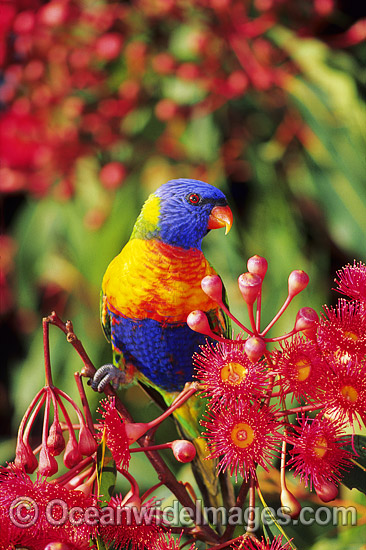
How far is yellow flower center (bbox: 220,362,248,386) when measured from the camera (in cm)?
36

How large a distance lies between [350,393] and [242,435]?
0.08 metres

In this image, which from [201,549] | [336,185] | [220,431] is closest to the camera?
[220,431]

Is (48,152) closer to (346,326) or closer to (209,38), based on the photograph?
(209,38)

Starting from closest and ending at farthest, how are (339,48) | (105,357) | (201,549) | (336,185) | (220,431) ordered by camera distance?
(220,431) → (201,549) → (105,357) → (336,185) → (339,48)

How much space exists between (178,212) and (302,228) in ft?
1.62

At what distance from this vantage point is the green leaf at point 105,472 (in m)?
0.37

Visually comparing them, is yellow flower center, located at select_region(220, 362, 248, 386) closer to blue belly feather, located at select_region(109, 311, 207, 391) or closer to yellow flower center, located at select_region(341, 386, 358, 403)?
yellow flower center, located at select_region(341, 386, 358, 403)

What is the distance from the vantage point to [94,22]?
3.19 ft

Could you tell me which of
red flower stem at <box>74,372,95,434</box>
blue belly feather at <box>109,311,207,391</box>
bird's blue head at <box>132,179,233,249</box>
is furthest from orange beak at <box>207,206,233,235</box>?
red flower stem at <box>74,372,95,434</box>

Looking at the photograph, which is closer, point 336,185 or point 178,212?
point 178,212

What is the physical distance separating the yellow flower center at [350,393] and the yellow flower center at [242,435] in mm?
69

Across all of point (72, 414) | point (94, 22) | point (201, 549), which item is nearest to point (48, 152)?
point (94, 22)

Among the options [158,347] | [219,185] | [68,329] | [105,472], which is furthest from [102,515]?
[219,185]
